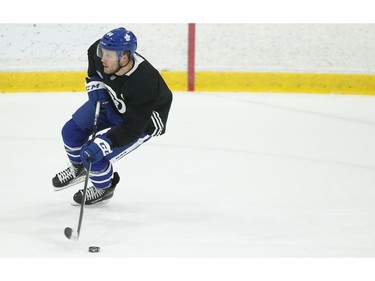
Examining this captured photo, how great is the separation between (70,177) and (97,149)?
47cm

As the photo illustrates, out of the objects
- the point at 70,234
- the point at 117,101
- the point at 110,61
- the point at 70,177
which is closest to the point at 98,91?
the point at 117,101

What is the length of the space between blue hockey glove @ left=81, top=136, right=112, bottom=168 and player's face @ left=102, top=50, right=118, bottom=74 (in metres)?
0.27

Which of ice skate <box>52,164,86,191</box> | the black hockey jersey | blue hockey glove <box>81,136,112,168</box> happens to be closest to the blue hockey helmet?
the black hockey jersey

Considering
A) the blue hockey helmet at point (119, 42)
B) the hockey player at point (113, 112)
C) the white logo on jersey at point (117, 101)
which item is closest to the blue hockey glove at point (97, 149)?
the hockey player at point (113, 112)

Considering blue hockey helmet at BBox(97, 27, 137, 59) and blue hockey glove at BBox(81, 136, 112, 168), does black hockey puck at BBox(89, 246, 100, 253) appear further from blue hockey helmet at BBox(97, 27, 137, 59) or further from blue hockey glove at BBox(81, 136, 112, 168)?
blue hockey helmet at BBox(97, 27, 137, 59)

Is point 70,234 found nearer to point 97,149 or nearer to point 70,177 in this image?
point 97,149

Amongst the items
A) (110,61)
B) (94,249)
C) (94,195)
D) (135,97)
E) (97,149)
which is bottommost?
(94,249)

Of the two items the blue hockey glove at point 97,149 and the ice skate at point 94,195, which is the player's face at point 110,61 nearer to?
the blue hockey glove at point 97,149

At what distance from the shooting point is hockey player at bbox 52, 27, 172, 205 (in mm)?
3158

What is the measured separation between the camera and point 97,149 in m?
3.14

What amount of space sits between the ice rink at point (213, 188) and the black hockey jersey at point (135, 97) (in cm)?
38

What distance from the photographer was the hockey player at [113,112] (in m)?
3.16

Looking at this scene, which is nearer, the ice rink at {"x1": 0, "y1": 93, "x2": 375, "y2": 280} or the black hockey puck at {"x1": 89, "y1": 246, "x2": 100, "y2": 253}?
the black hockey puck at {"x1": 89, "y1": 246, "x2": 100, "y2": 253}
